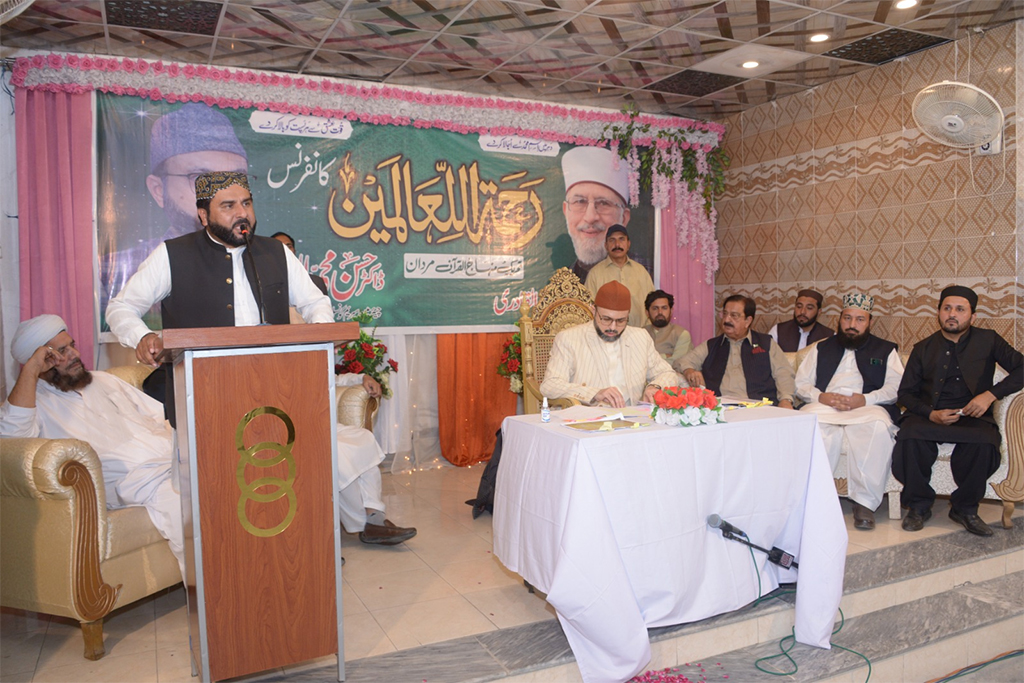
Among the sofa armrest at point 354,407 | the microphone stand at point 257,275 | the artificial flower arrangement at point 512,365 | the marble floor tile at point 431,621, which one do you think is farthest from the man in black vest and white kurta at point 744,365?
the microphone stand at point 257,275

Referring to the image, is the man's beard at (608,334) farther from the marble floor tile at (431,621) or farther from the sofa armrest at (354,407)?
the marble floor tile at (431,621)

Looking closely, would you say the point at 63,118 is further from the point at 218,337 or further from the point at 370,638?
the point at 370,638

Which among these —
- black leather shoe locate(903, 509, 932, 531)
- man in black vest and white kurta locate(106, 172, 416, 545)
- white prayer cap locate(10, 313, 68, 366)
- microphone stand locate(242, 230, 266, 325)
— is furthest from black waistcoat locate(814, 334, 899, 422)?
white prayer cap locate(10, 313, 68, 366)

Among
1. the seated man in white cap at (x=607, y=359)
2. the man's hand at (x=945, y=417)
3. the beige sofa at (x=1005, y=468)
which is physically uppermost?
the seated man in white cap at (x=607, y=359)

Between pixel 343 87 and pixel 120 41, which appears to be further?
pixel 343 87

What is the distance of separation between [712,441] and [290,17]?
3.61m

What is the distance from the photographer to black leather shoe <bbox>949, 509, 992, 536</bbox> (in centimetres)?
414

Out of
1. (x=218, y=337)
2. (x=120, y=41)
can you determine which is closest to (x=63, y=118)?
(x=120, y=41)

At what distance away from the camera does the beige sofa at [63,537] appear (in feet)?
9.25

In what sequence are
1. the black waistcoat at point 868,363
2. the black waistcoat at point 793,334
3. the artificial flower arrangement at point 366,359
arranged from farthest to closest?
the black waistcoat at point 793,334 < the artificial flower arrangement at point 366,359 < the black waistcoat at point 868,363

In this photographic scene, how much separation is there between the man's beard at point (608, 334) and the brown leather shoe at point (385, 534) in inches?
61.1

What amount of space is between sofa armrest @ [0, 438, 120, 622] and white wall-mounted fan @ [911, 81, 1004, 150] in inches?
202

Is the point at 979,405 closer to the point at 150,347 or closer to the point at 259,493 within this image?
the point at 259,493

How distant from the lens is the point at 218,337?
7.40ft
